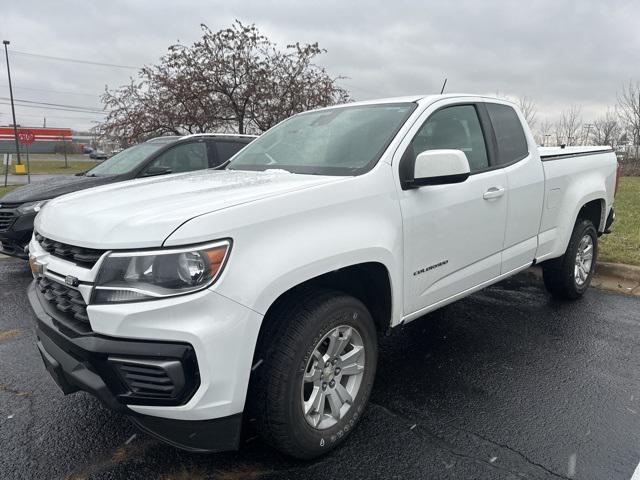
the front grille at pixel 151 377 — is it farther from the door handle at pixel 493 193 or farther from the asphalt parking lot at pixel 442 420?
the door handle at pixel 493 193

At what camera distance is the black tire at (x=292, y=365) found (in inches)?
85.7

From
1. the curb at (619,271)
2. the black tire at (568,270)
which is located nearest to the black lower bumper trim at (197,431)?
the black tire at (568,270)

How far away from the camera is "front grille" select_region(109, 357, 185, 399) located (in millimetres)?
1920

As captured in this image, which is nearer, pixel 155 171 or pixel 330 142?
pixel 330 142

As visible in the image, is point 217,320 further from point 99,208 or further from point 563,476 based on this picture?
point 563,476

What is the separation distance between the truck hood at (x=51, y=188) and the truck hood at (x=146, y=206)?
338 centimetres

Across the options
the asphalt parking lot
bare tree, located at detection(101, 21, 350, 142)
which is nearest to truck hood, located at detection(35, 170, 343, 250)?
the asphalt parking lot

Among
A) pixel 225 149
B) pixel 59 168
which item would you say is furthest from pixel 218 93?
pixel 59 168

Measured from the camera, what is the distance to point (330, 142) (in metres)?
3.24

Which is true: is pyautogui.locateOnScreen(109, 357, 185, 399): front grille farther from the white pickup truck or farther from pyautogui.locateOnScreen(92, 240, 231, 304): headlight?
pyautogui.locateOnScreen(92, 240, 231, 304): headlight

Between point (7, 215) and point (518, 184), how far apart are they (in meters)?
5.40

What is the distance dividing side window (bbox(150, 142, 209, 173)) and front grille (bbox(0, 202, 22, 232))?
1.65 meters

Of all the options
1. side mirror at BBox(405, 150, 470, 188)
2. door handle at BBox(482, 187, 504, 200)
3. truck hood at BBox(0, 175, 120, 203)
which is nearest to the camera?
side mirror at BBox(405, 150, 470, 188)

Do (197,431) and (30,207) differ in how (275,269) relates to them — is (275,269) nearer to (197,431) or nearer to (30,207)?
(197,431)
